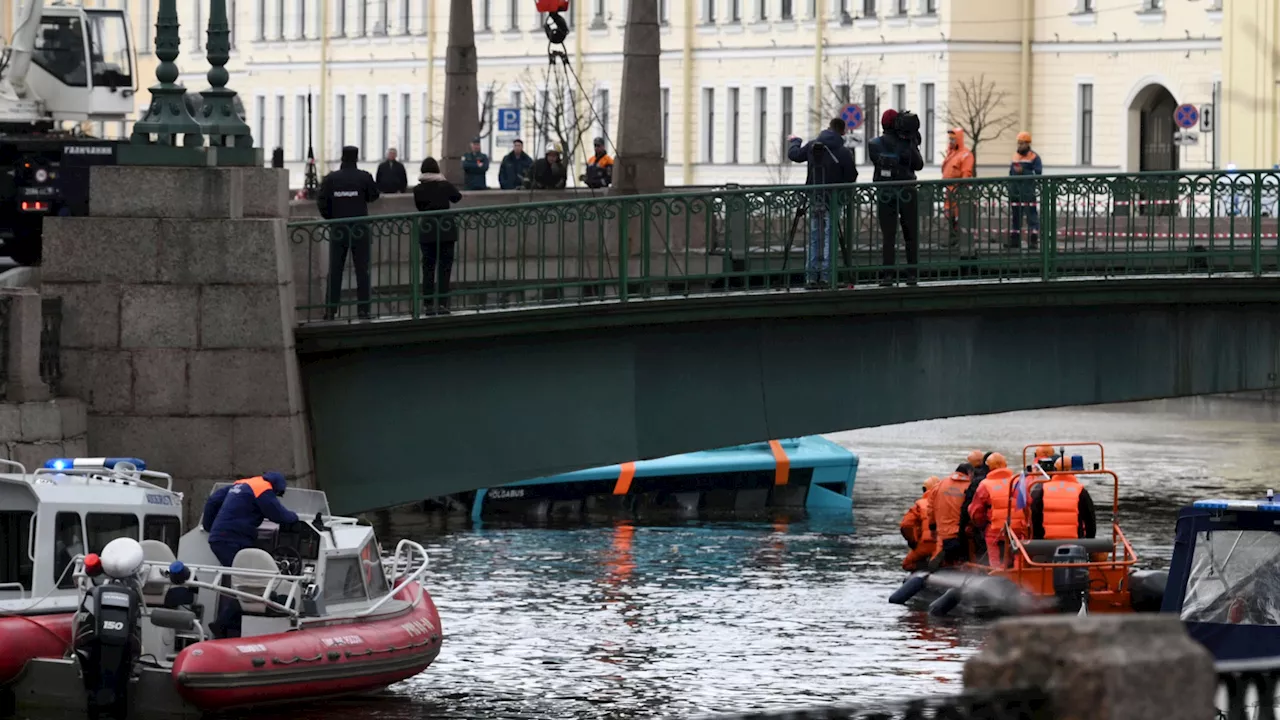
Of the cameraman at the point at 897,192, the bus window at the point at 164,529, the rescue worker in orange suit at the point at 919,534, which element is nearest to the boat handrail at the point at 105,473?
the bus window at the point at 164,529

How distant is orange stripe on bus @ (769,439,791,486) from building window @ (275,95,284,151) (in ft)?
186

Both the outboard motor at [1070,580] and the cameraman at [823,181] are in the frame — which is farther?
the outboard motor at [1070,580]

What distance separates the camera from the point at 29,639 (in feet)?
64.7

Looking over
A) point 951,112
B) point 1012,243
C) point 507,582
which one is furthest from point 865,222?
point 951,112

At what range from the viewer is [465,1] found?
36.2 meters

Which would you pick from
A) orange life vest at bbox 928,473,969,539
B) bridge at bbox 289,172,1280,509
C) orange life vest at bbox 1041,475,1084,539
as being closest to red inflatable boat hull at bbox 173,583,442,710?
bridge at bbox 289,172,1280,509

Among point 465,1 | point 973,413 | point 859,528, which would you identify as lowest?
point 859,528

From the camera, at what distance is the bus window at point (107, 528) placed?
2045 centimetres

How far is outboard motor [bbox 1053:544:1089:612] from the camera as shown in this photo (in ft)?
85.4

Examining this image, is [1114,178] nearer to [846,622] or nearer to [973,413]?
[973,413]

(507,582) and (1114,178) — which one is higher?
(1114,178)

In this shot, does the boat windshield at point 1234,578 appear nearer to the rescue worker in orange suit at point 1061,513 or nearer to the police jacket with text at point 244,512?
the rescue worker in orange suit at point 1061,513

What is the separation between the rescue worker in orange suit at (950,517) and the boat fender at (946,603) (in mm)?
866

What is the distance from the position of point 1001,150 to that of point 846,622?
1845 inches
